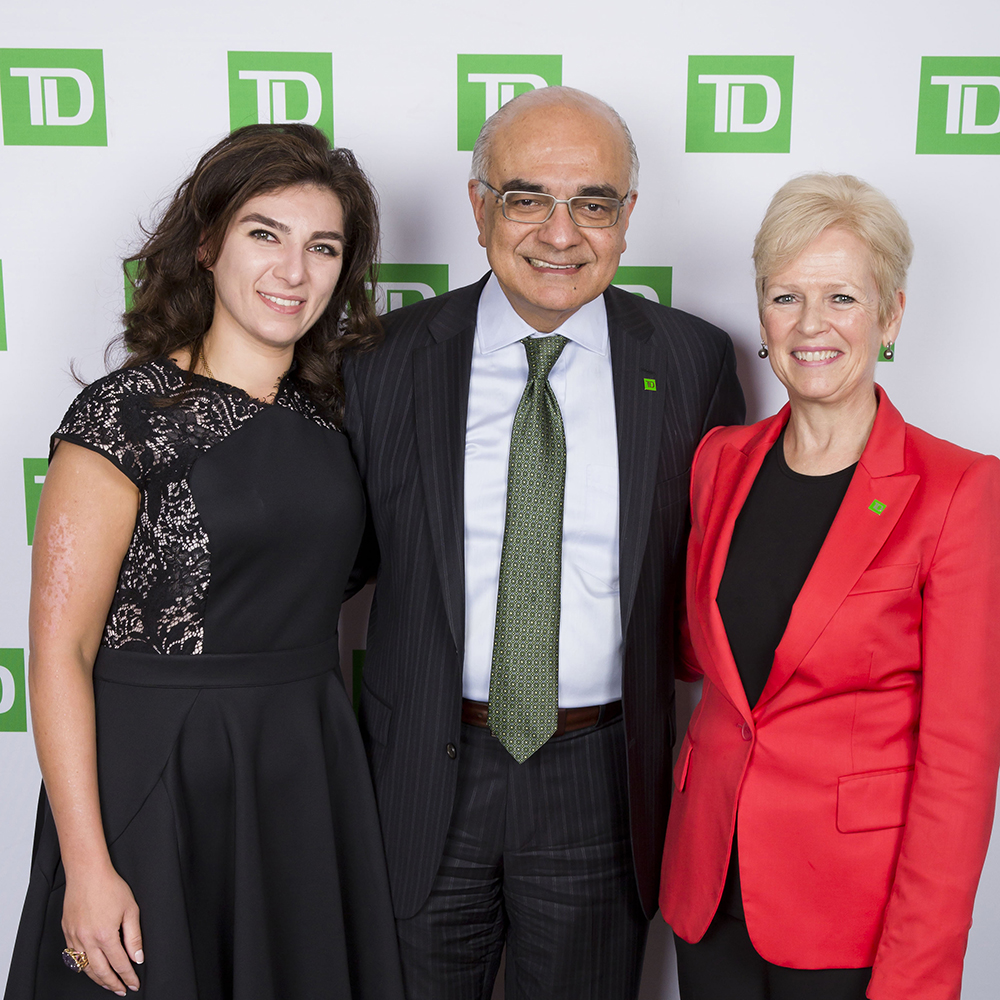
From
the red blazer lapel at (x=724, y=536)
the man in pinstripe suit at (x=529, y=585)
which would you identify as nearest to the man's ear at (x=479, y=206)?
the man in pinstripe suit at (x=529, y=585)

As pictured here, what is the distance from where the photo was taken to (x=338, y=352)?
1.78 m

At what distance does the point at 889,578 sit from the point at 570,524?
548 mm

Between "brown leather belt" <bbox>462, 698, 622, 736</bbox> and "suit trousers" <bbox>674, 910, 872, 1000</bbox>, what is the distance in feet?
1.23

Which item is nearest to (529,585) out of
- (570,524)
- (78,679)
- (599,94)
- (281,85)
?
(570,524)

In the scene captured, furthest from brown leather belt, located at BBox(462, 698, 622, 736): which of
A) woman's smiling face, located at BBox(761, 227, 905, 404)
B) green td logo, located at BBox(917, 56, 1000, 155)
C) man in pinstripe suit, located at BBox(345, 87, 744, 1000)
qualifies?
green td logo, located at BBox(917, 56, 1000, 155)

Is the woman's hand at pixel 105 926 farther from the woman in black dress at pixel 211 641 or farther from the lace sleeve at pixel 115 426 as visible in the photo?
the lace sleeve at pixel 115 426

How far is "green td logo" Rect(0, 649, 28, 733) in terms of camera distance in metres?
2.26

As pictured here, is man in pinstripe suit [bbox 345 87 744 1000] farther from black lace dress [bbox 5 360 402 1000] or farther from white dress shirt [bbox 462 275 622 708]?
black lace dress [bbox 5 360 402 1000]

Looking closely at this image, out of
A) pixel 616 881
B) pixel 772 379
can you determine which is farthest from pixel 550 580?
pixel 772 379

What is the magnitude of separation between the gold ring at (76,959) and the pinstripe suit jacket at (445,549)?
51 centimetres

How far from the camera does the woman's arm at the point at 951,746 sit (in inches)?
49.0

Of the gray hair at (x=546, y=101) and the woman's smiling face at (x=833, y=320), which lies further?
the gray hair at (x=546, y=101)

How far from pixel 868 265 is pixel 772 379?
75 centimetres

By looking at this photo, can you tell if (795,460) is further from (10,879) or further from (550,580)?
(10,879)
